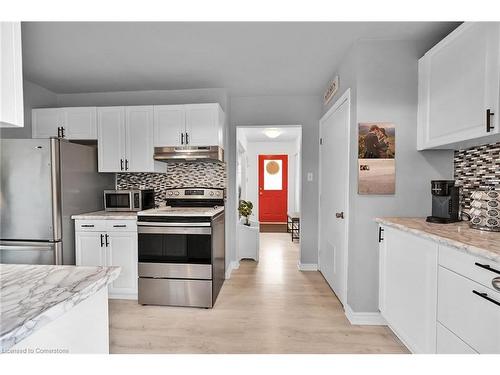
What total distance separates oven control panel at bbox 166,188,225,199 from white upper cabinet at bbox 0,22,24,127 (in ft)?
8.29

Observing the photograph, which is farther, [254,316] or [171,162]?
[171,162]

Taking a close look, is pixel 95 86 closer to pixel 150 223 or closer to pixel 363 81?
pixel 150 223

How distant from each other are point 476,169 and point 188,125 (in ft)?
9.12

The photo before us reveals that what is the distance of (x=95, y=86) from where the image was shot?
313 cm

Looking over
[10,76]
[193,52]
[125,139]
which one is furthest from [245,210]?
[10,76]

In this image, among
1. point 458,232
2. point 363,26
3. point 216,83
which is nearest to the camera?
point 458,232

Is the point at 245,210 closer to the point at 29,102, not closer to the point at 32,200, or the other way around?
the point at 32,200

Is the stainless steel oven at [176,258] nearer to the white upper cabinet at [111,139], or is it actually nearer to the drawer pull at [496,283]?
the white upper cabinet at [111,139]

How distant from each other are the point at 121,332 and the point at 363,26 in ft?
10.7

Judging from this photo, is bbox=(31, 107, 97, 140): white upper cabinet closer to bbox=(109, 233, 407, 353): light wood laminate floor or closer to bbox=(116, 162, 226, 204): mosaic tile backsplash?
bbox=(116, 162, 226, 204): mosaic tile backsplash

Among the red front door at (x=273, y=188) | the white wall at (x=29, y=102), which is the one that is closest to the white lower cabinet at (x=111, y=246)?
the white wall at (x=29, y=102)

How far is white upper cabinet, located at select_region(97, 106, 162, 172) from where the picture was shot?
298 cm

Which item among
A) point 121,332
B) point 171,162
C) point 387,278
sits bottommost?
point 121,332

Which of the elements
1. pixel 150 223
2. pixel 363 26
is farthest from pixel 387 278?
pixel 150 223
